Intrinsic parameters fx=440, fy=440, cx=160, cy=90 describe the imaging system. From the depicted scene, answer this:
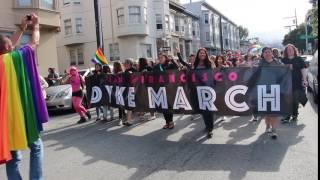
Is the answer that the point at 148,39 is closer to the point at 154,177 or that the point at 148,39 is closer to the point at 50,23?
the point at 50,23

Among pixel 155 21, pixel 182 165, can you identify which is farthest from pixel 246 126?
pixel 155 21

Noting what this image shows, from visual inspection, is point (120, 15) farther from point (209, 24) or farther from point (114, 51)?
point (209, 24)

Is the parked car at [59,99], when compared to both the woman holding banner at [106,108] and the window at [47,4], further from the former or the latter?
the window at [47,4]

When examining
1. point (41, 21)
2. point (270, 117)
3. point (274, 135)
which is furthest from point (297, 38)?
point (274, 135)

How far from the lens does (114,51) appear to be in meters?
41.6

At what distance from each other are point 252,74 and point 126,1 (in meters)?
33.3

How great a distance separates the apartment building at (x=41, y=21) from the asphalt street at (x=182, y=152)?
13.8 metres

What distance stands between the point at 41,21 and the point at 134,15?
666 inches

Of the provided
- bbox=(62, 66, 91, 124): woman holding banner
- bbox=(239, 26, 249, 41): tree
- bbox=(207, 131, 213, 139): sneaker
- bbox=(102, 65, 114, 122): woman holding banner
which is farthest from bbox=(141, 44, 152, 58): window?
bbox=(239, 26, 249, 41): tree

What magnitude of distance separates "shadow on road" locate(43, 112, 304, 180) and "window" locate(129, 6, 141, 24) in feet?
101

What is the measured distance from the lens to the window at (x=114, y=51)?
4138cm

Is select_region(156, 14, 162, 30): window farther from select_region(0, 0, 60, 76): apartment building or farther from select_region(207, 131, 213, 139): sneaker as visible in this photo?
Result: select_region(207, 131, 213, 139): sneaker

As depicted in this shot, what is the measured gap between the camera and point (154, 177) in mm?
5938

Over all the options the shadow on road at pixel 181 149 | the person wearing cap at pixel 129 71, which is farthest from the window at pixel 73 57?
the shadow on road at pixel 181 149
